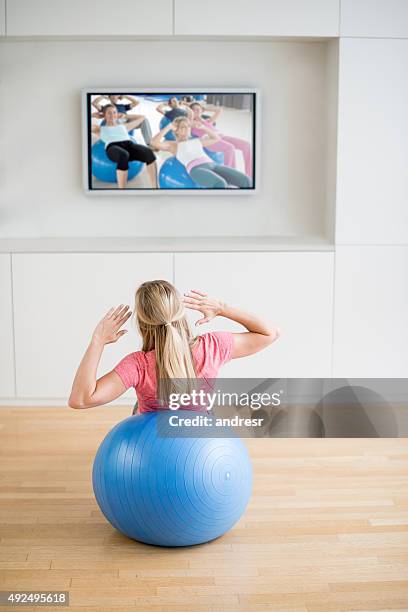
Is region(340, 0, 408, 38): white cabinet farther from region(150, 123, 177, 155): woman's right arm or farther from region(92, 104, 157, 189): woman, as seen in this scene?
region(92, 104, 157, 189): woman

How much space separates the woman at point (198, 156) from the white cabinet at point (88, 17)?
572 millimetres

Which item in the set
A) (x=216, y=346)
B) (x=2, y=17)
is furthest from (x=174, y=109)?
(x=216, y=346)

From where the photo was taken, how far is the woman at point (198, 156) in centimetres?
462

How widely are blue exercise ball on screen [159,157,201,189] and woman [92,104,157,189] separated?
7 centimetres

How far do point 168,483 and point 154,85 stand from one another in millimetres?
2880

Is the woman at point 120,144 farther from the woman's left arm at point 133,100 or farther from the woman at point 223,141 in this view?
the woman at point 223,141

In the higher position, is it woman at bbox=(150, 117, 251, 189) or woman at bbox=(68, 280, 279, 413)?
woman at bbox=(150, 117, 251, 189)

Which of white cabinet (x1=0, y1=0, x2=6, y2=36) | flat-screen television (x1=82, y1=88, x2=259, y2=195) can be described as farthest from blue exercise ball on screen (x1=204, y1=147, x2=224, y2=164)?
white cabinet (x1=0, y1=0, x2=6, y2=36)

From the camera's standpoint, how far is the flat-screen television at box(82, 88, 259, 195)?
4594 mm

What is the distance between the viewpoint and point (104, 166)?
4.65 meters

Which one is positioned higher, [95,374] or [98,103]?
[98,103]

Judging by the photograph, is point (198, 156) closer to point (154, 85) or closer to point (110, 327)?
point (154, 85)

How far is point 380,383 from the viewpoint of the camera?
4578 millimetres

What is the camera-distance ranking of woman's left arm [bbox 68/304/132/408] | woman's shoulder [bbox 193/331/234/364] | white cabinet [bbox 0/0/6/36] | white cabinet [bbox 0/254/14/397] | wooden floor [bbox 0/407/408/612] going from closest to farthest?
wooden floor [bbox 0/407/408/612]
woman's left arm [bbox 68/304/132/408]
woman's shoulder [bbox 193/331/234/364]
white cabinet [bbox 0/0/6/36]
white cabinet [bbox 0/254/14/397]
